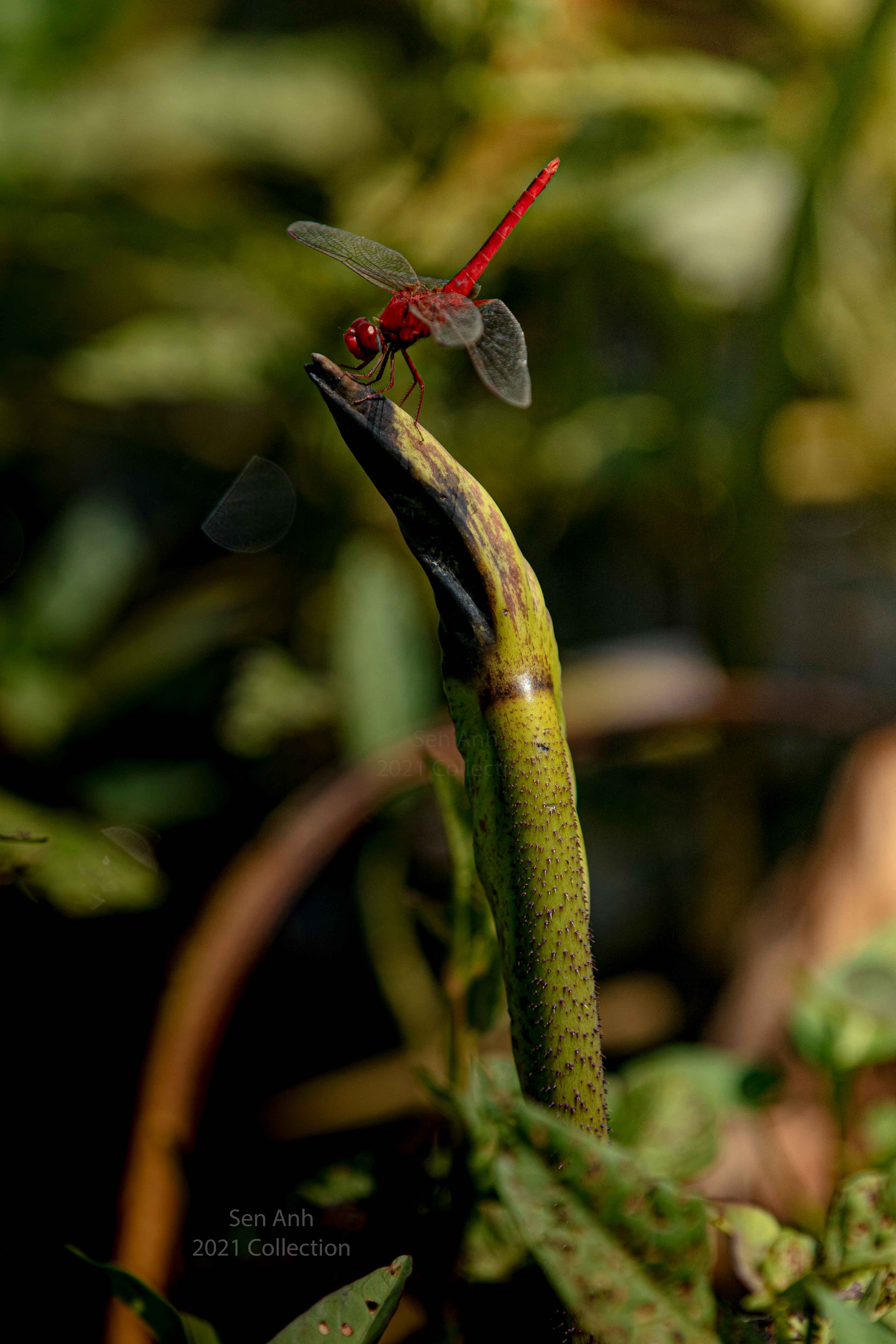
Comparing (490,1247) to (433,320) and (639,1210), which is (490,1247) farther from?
(433,320)

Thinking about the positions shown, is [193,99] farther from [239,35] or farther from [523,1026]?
[523,1026]

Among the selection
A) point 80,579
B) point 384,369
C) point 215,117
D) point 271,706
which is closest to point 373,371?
point 384,369

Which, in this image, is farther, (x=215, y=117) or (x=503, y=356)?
(x=215, y=117)

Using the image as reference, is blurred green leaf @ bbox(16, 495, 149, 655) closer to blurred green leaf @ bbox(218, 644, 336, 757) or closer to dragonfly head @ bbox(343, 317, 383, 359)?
blurred green leaf @ bbox(218, 644, 336, 757)

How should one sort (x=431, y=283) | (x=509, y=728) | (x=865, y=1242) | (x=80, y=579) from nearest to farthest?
(x=509, y=728) < (x=865, y=1242) < (x=431, y=283) < (x=80, y=579)

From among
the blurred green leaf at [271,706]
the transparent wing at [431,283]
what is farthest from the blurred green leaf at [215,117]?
the transparent wing at [431,283]
